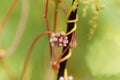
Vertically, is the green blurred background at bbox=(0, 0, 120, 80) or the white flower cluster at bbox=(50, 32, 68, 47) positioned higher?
the white flower cluster at bbox=(50, 32, 68, 47)

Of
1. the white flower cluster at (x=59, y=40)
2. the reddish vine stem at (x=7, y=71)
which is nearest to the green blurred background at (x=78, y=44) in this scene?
the reddish vine stem at (x=7, y=71)

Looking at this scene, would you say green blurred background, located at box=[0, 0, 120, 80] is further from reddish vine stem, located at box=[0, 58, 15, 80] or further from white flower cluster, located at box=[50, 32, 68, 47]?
white flower cluster, located at box=[50, 32, 68, 47]

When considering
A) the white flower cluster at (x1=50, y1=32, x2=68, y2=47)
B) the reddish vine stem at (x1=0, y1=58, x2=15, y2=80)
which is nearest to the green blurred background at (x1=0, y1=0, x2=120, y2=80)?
Answer: the reddish vine stem at (x1=0, y1=58, x2=15, y2=80)

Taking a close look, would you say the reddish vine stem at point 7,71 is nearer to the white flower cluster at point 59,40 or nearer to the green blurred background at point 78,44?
the green blurred background at point 78,44

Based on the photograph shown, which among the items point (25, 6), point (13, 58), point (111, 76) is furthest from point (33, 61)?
point (111, 76)

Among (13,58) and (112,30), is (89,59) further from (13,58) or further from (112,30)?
(13,58)

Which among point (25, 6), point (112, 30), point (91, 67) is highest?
point (25, 6)
